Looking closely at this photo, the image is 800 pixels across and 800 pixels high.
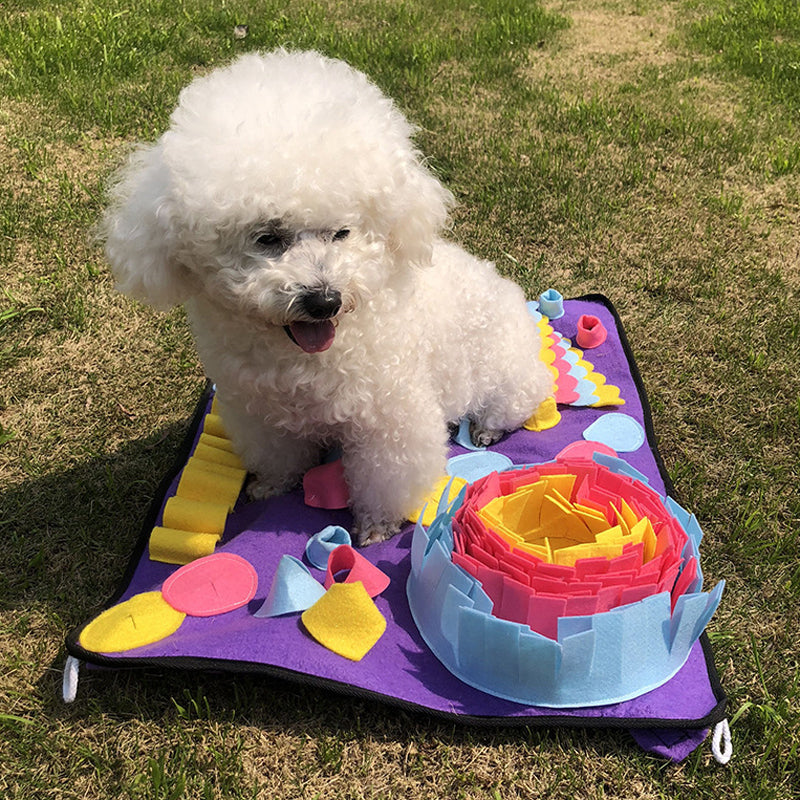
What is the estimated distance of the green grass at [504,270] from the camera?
6.21 ft

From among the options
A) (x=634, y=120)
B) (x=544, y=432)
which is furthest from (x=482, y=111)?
(x=544, y=432)

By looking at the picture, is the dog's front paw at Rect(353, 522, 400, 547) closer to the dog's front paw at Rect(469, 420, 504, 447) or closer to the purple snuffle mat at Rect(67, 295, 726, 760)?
the purple snuffle mat at Rect(67, 295, 726, 760)

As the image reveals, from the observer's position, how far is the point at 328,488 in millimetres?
2502

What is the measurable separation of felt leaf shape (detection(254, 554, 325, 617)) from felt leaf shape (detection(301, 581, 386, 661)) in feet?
0.20

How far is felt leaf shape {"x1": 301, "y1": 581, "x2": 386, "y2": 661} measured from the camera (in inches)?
78.9

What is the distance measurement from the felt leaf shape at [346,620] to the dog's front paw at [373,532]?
0.37 meters

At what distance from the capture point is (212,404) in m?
2.92

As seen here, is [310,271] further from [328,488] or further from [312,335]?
[328,488]

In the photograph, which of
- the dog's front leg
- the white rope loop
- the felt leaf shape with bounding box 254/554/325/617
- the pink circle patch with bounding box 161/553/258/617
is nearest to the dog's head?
the dog's front leg

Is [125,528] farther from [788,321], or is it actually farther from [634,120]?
[634,120]

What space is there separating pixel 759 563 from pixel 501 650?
1.03 meters

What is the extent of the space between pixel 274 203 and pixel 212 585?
1.12 metres

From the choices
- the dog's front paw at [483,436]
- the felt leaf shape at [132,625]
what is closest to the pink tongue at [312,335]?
the felt leaf shape at [132,625]

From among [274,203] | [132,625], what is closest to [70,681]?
[132,625]
